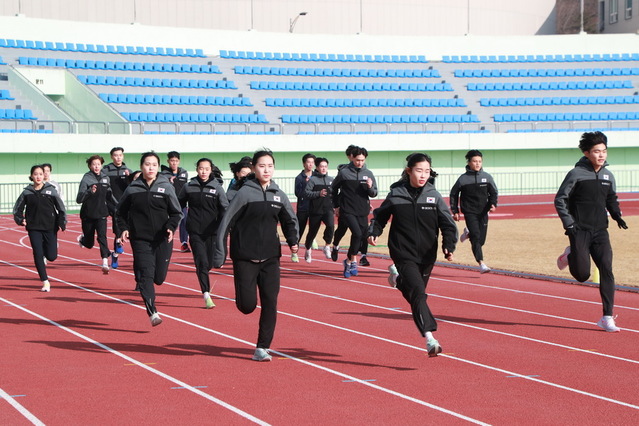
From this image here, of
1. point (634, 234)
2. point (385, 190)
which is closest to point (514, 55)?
point (385, 190)

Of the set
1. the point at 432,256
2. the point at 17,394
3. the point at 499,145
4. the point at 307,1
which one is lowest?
the point at 17,394

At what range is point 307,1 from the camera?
59938 millimetres

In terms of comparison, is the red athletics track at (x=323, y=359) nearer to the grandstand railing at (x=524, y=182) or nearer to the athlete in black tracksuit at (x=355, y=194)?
the athlete in black tracksuit at (x=355, y=194)

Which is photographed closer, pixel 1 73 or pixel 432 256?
pixel 432 256

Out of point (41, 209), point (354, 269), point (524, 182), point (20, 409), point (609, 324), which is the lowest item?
point (20, 409)

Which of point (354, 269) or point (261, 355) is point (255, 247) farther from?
point (354, 269)

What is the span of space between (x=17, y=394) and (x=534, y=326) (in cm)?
578

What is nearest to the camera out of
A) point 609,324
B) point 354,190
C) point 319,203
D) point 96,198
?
point 609,324

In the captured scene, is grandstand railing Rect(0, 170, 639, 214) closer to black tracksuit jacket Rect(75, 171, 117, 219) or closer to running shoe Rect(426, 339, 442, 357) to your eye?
black tracksuit jacket Rect(75, 171, 117, 219)

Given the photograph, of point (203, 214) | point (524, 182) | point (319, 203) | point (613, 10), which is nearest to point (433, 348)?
point (203, 214)

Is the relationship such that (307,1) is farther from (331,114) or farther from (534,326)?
(534,326)

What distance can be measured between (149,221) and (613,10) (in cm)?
6102

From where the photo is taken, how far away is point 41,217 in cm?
1421

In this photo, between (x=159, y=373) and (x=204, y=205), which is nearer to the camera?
(x=159, y=373)
